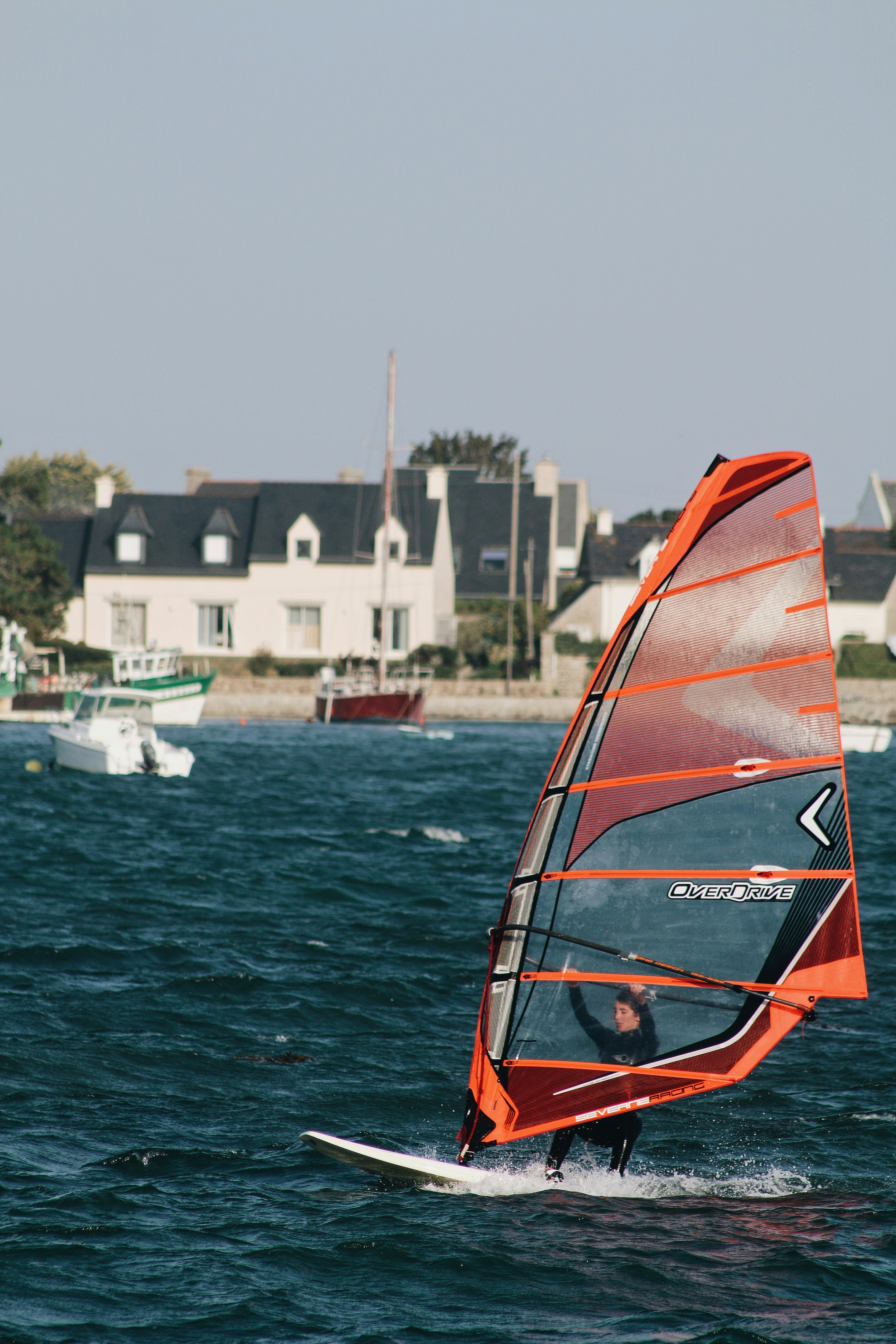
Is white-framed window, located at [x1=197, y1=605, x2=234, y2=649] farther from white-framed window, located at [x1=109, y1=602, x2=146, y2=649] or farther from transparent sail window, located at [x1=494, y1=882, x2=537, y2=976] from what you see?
transparent sail window, located at [x1=494, y1=882, x2=537, y2=976]

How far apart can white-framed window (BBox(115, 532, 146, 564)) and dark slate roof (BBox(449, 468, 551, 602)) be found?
1282 cm

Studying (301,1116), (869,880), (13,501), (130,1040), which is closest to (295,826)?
(869,880)

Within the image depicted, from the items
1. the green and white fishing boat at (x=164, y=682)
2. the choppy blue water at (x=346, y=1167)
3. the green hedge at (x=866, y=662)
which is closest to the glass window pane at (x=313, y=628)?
the green and white fishing boat at (x=164, y=682)

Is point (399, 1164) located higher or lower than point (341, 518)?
lower

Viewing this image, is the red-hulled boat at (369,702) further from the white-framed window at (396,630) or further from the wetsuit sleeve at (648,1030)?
the wetsuit sleeve at (648,1030)

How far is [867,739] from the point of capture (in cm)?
4288

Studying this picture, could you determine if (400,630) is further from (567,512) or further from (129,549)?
(567,512)

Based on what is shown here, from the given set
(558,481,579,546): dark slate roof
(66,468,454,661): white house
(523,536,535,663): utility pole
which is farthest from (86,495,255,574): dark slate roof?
(558,481,579,546): dark slate roof

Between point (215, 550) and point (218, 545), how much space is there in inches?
9.4

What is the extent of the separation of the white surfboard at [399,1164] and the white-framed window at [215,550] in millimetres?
47736

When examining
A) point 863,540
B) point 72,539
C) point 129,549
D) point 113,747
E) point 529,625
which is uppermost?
point 863,540

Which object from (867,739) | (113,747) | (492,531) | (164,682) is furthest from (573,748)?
(492,531)

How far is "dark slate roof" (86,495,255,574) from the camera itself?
53875 millimetres

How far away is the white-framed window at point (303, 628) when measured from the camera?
5306 centimetres
